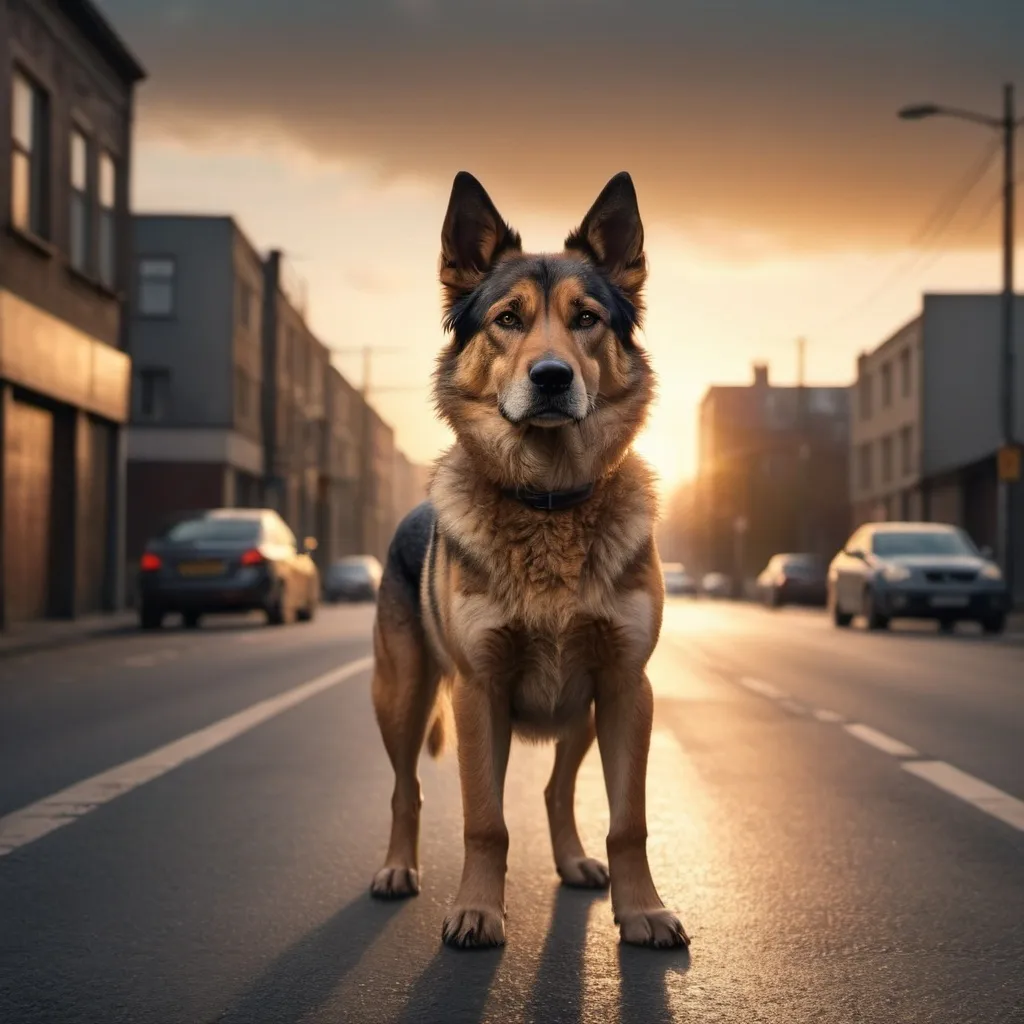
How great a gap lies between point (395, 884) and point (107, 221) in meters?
25.5

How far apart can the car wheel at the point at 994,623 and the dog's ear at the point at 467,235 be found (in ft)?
62.2

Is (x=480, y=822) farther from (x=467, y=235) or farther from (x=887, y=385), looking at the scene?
(x=887, y=385)

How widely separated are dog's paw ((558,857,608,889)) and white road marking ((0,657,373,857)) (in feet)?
6.53

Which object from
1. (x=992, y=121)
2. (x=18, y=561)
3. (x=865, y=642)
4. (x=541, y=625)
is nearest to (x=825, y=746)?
(x=541, y=625)

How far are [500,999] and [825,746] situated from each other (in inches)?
208

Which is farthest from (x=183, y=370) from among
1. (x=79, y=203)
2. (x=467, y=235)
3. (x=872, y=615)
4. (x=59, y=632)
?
(x=467, y=235)

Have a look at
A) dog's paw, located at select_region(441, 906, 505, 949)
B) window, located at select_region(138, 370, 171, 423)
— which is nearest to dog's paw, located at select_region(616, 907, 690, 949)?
dog's paw, located at select_region(441, 906, 505, 949)

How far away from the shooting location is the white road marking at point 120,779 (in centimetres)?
597

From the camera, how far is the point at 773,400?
4171 inches

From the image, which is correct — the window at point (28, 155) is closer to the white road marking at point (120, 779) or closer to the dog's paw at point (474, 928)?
the white road marking at point (120, 779)

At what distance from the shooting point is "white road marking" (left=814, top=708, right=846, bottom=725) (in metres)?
9.98

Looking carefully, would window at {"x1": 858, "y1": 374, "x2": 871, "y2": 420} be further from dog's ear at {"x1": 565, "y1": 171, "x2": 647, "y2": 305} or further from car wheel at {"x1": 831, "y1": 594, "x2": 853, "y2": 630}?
dog's ear at {"x1": 565, "y1": 171, "x2": 647, "y2": 305}

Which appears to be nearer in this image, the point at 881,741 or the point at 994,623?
the point at 881,741

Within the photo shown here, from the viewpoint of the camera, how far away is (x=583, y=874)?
16.3 ft
